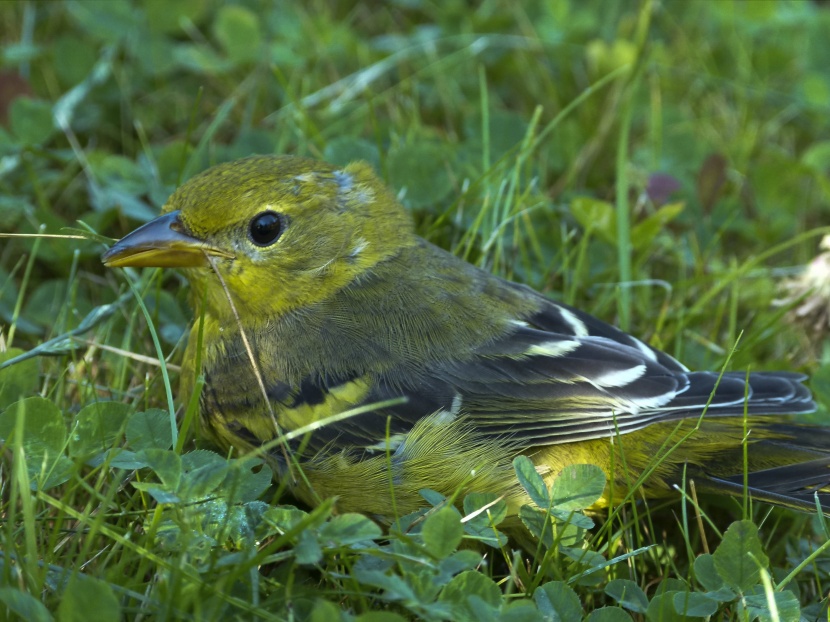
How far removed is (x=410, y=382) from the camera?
102 inches

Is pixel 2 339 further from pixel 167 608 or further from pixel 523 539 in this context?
pixel 523 539

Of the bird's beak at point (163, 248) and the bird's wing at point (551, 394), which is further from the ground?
the bird's beak at point (163, 248)

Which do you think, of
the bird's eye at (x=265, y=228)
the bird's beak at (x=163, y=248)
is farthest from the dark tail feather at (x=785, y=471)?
the bird's beak at (x=163, y=248)

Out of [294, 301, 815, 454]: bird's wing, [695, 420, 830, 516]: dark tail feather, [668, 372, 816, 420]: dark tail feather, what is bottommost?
[695, 420, 830, 516]: dark tail feather

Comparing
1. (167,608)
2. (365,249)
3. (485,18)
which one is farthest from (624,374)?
(485,18)

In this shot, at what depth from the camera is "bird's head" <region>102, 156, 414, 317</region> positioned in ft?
8.75

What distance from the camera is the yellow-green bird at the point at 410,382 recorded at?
255 cm

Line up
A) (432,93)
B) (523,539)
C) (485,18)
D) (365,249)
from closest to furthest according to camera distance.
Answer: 1. (523,539)
2. (365,249)
3. (432,93)
4. (485,18)

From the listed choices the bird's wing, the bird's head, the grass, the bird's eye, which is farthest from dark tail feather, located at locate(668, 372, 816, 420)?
the bird's eye

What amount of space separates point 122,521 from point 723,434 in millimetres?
1620

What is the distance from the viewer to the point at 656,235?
12.2ft

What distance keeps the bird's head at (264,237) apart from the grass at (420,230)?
26cm

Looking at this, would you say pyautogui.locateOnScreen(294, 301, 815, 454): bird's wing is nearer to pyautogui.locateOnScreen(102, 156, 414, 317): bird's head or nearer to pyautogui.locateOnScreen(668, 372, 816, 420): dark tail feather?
pyautogui.locateOnScreen(668, 372, 816, 420): dark tail feather

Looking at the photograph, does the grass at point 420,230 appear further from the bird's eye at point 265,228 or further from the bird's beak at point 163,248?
the bird's eye at point 265,228
